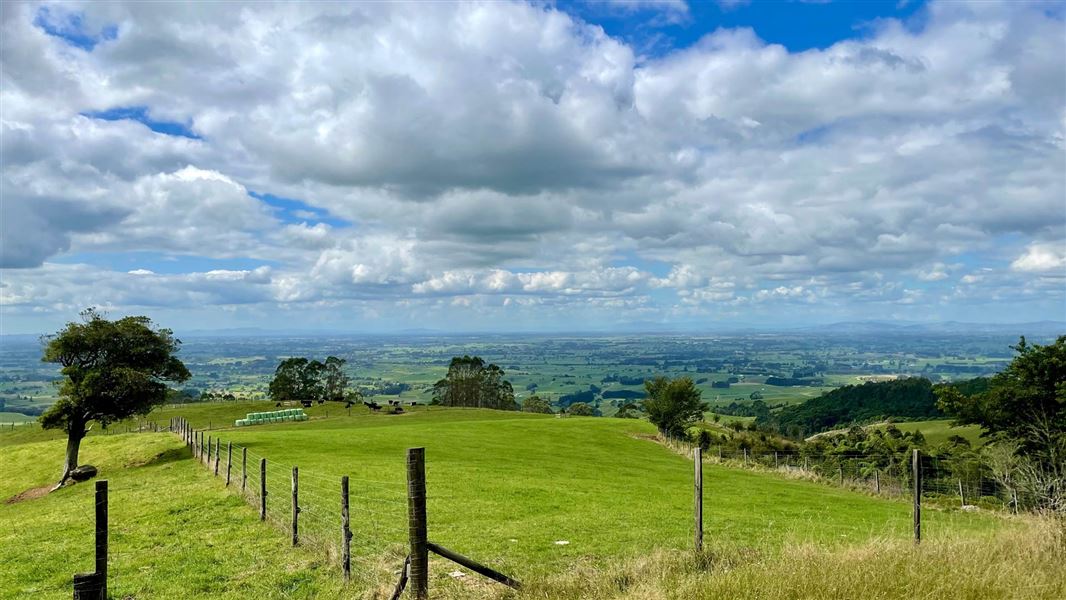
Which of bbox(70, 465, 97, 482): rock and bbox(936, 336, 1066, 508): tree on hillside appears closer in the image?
bbox(70, 465, 97, 482): rock

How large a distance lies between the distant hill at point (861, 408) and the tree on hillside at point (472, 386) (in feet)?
254

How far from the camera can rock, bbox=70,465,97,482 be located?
35.4m

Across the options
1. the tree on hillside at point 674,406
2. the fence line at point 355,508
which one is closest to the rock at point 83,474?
the fence line at point 355,508

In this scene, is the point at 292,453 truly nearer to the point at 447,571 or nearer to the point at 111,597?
the point at 111,597

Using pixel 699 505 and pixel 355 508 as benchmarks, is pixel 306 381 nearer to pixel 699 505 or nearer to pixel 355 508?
pixel 355 508

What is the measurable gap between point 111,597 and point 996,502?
42.0 m

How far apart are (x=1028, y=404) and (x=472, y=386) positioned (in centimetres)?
10358

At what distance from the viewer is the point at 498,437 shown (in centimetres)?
5328

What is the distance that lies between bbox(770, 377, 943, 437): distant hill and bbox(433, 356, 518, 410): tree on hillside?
7727cm

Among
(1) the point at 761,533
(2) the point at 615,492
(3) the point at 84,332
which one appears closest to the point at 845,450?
(2) the point at 615,492

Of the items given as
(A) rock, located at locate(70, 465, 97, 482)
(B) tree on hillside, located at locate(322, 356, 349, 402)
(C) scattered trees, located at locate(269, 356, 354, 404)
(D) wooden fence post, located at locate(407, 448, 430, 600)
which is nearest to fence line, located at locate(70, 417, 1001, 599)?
(D) wooden fence post, located at locate(407, 448, 430, 600)

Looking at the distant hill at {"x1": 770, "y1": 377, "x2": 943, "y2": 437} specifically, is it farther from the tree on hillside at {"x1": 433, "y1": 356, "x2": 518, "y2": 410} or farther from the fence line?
the fence line

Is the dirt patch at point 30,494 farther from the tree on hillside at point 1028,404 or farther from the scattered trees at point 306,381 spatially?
the scattered trees at point 306,381

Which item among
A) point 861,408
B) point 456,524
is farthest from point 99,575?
point 861,408
